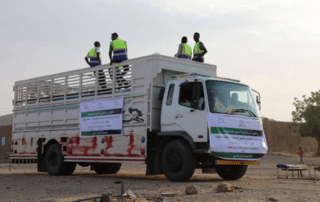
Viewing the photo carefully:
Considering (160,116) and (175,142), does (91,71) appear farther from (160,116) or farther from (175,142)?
(175,142)

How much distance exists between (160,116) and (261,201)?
16.6 feet

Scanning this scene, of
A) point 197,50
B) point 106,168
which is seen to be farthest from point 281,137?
point 197,50

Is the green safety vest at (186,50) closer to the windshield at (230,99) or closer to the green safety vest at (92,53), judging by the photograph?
the windshield at (230,99)

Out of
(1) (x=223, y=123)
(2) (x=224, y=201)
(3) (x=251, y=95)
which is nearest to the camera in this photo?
(2) (x=224, y=201)

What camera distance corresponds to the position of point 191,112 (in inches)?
467

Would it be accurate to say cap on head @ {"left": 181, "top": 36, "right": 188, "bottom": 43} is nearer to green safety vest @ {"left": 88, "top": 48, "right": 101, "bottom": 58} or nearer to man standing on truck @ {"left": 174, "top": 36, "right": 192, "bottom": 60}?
man standing on truck @ {"left": 174, "top": 36, "right": 192, "bottom": 60}

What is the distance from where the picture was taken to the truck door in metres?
11.6

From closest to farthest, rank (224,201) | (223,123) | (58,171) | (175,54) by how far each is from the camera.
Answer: (224,201) → (223,123) → (175,54) → (58,171)

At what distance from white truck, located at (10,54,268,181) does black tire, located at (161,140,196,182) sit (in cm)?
2

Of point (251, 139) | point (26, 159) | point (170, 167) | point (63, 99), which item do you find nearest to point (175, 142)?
point (170, 167)

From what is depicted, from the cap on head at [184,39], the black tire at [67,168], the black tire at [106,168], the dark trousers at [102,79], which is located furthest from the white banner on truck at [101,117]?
the cap on head at [184,39]

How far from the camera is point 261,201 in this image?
8359 mm

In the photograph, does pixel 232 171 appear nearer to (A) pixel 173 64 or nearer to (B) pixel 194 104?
(B) pixel 194 104

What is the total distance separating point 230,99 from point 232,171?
2.45 m
